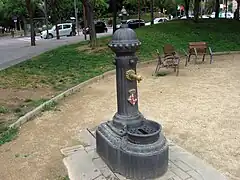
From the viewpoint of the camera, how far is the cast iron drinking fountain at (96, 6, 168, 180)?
3.83 metres

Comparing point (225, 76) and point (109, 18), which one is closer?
point (225, 76)

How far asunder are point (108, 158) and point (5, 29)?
57.1 meters

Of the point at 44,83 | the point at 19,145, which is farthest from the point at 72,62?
→ the point at 19,145

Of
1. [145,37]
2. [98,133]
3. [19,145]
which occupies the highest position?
[145,37]

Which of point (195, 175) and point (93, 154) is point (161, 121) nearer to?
→ point (93, 154)

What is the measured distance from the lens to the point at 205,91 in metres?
8.31

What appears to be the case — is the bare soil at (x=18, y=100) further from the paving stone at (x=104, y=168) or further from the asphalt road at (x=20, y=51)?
the asphalt road at (x=20, y=51)

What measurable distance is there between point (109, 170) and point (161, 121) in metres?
2.23

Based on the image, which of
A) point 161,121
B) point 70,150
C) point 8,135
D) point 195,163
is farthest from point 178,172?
point 8,135

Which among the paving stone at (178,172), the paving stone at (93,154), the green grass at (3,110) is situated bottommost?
the paving stone at (178,172)

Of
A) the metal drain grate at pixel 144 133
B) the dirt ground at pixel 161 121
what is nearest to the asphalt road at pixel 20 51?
the dirt ground at pixel 161 121

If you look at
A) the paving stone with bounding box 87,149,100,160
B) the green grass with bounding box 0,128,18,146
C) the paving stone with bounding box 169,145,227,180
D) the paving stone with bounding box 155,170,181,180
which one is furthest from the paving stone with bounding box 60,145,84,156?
the paving stone with bounding box 155,170,181,180

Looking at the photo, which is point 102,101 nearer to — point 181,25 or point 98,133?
point 98,133

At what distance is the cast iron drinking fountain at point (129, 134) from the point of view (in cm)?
383
